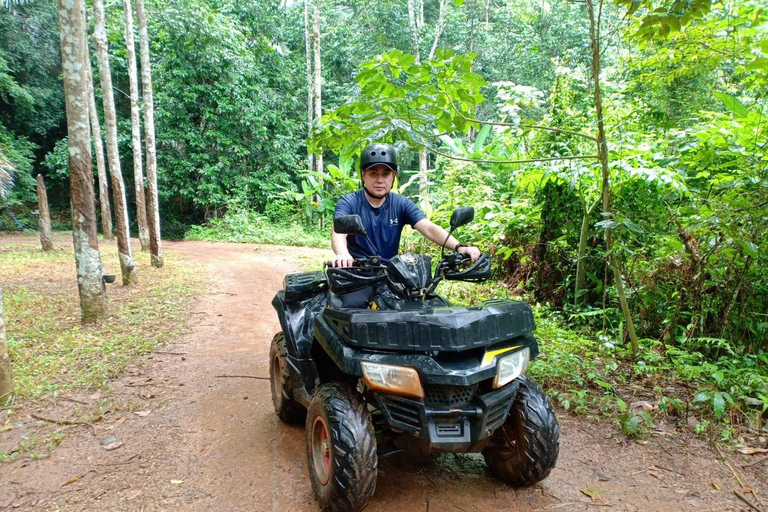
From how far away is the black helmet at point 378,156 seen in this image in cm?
314

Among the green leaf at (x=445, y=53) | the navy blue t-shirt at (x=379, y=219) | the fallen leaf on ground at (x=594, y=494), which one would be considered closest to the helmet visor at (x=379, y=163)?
the navy blue t-shirt at (x=379, y=219)

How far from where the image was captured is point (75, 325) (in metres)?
6.40

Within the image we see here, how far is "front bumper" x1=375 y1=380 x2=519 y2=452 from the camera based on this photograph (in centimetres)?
228

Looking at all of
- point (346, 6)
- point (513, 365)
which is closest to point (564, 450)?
point (513, 365)

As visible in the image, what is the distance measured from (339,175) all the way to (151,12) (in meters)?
9.73

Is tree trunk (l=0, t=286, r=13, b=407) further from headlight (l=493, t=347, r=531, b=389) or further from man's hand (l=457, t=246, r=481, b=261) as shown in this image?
headlight (l=493, t=347, r=531, b=389)

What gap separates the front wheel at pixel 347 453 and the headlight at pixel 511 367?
2.30 ft

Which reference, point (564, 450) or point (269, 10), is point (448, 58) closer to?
point (564, 450)

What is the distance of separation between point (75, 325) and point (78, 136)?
98.5 inches

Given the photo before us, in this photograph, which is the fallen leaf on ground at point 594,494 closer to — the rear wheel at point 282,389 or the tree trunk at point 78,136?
the rear wheel at point 282,389

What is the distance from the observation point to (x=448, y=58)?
151 inches

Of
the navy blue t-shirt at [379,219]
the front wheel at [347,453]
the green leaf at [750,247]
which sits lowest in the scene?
the front wheel at [347,453]

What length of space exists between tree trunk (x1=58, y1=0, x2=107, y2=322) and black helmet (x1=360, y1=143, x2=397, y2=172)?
179 inches

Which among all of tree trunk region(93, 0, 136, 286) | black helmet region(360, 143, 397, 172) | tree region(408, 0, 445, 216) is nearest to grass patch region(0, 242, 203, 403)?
tree trunk region(93, 0, 136, 286)
